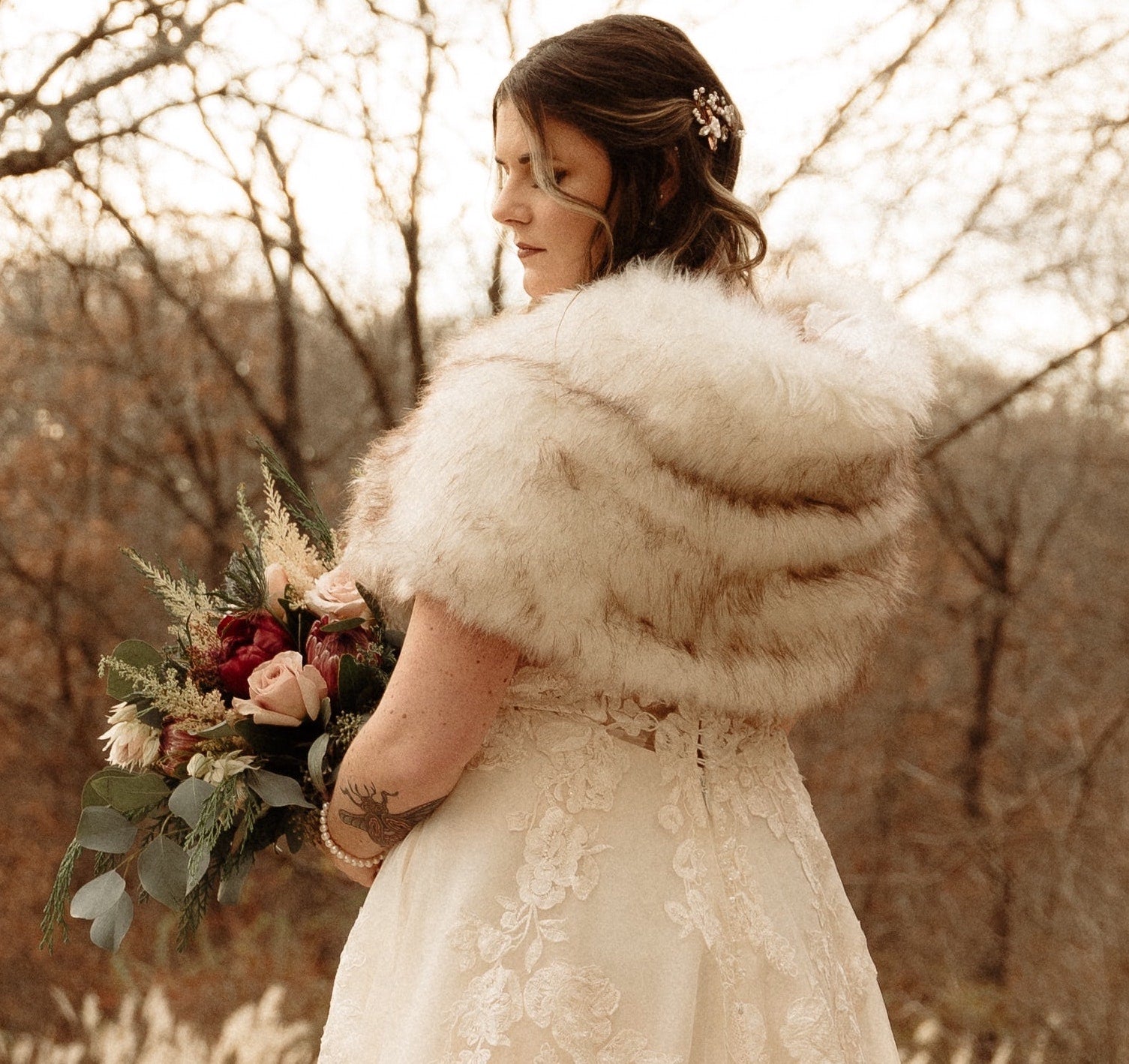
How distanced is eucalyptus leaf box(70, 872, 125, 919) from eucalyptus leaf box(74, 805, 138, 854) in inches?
1.6

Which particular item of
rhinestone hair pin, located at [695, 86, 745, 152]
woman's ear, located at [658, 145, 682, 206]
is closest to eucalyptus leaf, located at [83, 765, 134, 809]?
woman's ear, located at [658, 145, 682, 206]

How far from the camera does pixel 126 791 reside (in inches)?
64.9

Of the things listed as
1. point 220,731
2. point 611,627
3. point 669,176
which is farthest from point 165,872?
point 669,176

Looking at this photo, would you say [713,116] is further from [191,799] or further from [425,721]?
[191,799]

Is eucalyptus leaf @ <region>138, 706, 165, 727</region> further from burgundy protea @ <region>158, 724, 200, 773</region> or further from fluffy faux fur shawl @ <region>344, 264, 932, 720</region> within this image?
fluffy faux fur shawl @ <region>344, 264, 932, 720</region>

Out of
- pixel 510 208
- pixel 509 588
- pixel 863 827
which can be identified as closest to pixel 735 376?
pixel 509 588

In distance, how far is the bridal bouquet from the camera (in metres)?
1.59

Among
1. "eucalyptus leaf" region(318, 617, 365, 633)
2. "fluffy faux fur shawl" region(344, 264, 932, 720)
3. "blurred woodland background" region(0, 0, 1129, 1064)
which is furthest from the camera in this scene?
"blurred woodland background" region(0, 0, 1129, 1064)

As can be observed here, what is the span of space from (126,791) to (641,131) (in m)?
1.20

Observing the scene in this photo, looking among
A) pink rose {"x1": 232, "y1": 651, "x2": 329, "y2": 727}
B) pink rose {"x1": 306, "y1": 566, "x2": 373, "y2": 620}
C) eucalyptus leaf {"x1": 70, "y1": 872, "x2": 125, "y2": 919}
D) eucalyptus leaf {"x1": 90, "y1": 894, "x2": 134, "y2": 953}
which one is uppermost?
pink rose {"x1": 306, "y1": 566, "x2": 373, "y2": 620}

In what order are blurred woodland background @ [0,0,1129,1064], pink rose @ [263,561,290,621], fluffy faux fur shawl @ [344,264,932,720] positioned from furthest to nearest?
blurred woodland background @ [0,0,1129,1064], pink rose @ [263,561,290,621], fluffy faux fur shawl @ [344,264,932,720]

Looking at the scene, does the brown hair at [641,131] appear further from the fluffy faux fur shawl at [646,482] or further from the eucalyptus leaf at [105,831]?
the eucalyptus leaf at [105,831]

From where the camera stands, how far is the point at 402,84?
4.07 meters

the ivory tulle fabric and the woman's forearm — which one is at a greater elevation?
the woman's forearm
